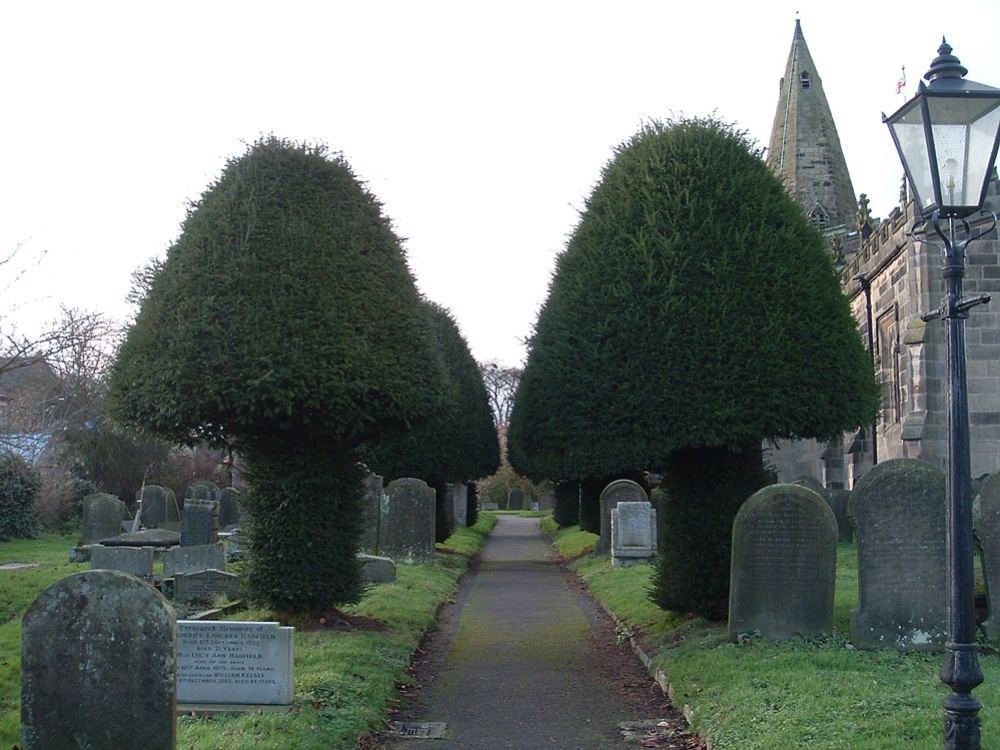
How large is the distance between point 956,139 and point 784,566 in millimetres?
5359

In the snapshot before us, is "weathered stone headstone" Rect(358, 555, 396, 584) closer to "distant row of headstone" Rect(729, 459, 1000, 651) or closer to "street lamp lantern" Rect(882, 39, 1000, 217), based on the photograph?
"distant row of headstone" Rect(729, 459, 1000, 651)

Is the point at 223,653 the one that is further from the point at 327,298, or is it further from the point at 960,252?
the point at 960,252

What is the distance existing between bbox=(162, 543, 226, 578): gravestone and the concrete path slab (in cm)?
369

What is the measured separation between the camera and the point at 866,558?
10023 mm

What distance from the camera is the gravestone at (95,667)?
5.68 metres

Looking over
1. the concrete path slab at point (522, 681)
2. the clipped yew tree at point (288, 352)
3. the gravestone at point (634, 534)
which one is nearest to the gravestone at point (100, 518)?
the concrete path slab at point (522, 681)

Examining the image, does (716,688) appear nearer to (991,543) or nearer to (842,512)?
(991,543)

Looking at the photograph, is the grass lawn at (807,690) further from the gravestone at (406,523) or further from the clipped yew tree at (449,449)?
the clipped yew tree at (449,449)

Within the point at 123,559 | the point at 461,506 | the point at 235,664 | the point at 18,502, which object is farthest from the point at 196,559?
the point at 461,506

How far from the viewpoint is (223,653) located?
25.6 feet

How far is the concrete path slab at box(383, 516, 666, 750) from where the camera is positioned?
8.01 meters

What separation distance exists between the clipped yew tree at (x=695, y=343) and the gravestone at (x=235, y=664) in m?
4.62

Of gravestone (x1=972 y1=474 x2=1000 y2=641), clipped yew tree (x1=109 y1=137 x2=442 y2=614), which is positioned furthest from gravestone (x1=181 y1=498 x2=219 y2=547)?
gravestone (x1=972 y1=474 x2=1000 y2=641)

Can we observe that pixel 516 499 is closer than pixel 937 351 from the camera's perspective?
No
